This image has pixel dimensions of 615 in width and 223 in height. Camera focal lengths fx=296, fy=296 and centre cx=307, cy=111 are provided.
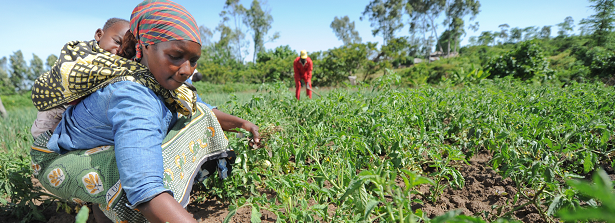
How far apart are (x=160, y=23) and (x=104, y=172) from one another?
0.75 meters

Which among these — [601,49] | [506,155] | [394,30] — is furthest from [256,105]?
[394,30]

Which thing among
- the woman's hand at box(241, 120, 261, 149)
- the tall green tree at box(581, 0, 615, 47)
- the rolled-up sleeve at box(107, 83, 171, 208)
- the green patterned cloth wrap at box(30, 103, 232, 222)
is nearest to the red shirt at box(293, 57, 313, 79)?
the woman's hand at box(241, 120, 261, 149)

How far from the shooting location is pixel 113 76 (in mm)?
1319

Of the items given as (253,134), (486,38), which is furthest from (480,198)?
(486,38)

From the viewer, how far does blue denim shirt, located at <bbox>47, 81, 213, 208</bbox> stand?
1109 mm

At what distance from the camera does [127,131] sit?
44.8 inches

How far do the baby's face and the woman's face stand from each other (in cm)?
36

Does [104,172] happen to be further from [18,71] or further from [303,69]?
[18,71]

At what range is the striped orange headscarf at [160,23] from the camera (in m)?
1.25

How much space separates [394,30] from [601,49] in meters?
29.4

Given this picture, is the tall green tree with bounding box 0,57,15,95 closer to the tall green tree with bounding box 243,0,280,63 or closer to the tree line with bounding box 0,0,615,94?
the tree line with bounding box 0,0,615,94

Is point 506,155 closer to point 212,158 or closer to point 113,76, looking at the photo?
point 212,158

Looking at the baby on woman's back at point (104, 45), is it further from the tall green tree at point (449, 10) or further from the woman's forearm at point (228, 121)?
the tall green tree at point (449, 10)

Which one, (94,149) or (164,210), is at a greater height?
(94,149)
